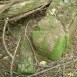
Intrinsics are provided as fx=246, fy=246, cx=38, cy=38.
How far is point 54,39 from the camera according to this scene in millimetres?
4863

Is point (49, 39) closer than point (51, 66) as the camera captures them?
No

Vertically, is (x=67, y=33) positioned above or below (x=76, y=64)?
above

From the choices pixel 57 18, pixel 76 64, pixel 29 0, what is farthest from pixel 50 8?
pixel 76 64

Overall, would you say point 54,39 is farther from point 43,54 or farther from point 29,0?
point 29,0

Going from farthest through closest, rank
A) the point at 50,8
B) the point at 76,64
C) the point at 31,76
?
the point at 50,8 → the point at 76,64 → the point at 31,76

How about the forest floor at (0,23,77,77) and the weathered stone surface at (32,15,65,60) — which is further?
the weathered stone surface at (32,15,65,60)

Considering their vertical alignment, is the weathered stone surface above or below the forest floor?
above

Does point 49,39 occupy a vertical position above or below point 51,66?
above

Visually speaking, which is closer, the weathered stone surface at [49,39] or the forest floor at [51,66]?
the forest floor at [51,66]

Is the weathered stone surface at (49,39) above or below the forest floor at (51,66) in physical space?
above

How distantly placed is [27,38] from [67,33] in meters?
0.83

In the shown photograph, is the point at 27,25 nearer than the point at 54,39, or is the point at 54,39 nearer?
the point at 54,39

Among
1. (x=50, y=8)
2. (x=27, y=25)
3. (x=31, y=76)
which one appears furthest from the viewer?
(x=50, y=8)

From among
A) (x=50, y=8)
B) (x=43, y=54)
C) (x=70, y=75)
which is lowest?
(x=70, y=75)
